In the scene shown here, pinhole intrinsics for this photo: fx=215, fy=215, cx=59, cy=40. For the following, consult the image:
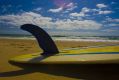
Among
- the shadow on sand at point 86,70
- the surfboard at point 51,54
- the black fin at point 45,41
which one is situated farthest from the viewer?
the black fin at point 45,41

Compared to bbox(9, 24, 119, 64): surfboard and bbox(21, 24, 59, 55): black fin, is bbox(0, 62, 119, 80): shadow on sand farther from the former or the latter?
bbox(21, 24, 59, 55): black fin

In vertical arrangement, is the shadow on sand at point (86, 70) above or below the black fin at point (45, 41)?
below

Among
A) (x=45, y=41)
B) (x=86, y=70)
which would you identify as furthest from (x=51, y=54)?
(x=86, y=70)

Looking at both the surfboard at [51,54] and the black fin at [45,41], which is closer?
the surfboard at [51,54]

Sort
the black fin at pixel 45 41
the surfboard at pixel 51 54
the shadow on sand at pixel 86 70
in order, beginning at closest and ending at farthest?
the shadow on sand at pixel 86 70
the surfboard at pixel 51 54
the black fin at pixel 45 41

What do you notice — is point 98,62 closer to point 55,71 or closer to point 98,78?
point 98,78

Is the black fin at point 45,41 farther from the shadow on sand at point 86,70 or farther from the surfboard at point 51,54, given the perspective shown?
the shadow on sand at point 86,70

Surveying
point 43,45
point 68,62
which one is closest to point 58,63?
point 68,62

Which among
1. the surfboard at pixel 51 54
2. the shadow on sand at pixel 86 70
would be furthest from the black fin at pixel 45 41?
the shadow on sand at pixel 86 70

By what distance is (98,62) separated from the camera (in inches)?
134

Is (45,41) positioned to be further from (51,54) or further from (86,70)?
(86,70)

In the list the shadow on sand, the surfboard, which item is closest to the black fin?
the surfboard

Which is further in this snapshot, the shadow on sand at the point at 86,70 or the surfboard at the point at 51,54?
the surfboard at the point at 51,54

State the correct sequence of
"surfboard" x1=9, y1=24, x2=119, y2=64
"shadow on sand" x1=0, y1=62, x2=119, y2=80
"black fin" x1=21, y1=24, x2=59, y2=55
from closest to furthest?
"shadow on sand" x1=0, y1=62, x2=119, y2=80, "surfboard" x1=9, y1=24, x2=119, y2=64, "black fin" x1=21, y1=24, x2=59, y2=55
